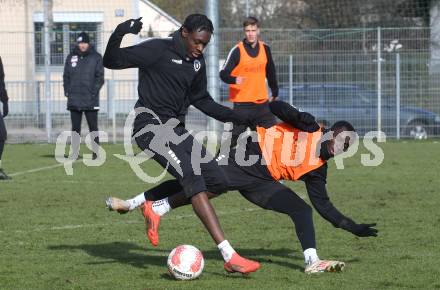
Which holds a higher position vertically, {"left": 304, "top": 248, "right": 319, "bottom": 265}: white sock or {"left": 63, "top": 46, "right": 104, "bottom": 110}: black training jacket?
{"left": 63, "top": 46, "right": 104, "bottom": 110}: black training jacket

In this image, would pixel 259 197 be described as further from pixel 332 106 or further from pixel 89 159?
pixel 332 106

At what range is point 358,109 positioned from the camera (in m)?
21.7

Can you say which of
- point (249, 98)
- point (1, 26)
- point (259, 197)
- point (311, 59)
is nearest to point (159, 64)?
point (259, 197)

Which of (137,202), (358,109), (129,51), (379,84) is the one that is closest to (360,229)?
(137,202)

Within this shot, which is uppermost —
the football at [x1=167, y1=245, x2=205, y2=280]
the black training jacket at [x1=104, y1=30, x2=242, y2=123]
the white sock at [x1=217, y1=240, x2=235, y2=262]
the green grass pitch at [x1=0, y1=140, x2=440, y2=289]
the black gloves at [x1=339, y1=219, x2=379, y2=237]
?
the black training jacket at [x1=104, y1=30, x2=242, y2=123]

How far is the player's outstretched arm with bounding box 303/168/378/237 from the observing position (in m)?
7.05

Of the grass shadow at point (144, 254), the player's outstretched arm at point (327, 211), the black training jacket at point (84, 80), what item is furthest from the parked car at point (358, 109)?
the player's outstretched arm at point (327, 211)

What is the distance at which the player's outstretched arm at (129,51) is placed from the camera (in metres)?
6.87

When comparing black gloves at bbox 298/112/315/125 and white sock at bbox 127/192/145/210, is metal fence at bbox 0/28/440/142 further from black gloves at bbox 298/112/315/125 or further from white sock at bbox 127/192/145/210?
black gloves at bbox 298/112/315/125

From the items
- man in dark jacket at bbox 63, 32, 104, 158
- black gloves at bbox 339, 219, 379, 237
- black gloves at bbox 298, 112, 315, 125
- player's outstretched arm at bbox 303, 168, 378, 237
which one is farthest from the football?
man in dark jacket at bbox 63, 32, 104, 158

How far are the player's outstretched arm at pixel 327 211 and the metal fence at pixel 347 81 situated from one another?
47.7ft

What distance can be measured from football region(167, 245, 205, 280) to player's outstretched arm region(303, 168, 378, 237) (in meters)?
0.99

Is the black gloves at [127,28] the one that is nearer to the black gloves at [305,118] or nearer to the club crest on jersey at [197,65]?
the club crest on jersey at [197,65]

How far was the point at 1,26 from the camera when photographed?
75.9 ft
